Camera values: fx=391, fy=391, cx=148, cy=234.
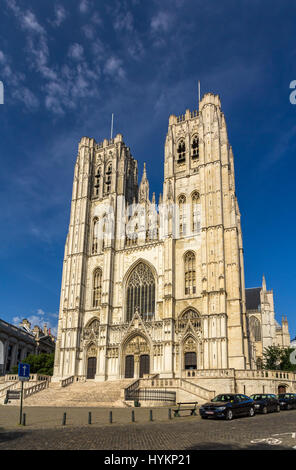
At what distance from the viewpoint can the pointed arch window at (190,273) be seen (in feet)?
136

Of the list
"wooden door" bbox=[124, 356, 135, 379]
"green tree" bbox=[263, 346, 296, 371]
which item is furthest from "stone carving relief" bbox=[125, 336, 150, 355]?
"green tree" bbox=[263, 346, 296, 371]

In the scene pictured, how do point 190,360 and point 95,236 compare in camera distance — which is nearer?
point 190,360

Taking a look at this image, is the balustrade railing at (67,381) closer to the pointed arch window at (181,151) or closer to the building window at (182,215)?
the building window at (182,215)

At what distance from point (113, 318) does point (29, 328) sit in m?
41.1

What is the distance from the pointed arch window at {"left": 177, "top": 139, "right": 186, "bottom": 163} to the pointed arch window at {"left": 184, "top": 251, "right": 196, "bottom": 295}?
13.1 m

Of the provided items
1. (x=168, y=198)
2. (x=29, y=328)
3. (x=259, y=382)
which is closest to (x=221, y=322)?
(x=259, y=382)

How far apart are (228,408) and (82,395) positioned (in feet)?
59.5

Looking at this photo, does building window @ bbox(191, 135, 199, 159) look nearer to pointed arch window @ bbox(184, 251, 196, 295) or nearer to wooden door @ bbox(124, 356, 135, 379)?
pointed arch window @ bbox(184, 251, 196, 295)

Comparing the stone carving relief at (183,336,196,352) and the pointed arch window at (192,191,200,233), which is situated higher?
the pointed arch window at (192,191,200,233)

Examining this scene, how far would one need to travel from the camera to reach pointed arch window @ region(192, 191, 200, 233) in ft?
Result: 144

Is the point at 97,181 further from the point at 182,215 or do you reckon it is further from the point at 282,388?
the point at 282,388

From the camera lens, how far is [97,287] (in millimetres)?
47812

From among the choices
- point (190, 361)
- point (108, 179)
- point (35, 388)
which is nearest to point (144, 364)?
point (190, 361)

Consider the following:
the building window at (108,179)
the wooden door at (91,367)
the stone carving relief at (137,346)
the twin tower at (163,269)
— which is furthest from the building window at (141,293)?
the building window at (108,179)
